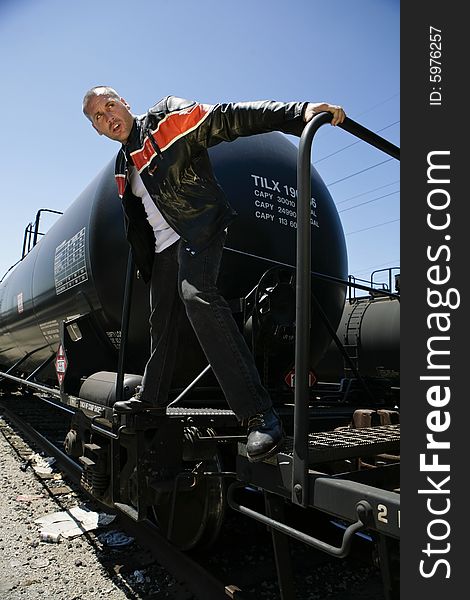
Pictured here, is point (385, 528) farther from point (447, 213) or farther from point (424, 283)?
point (447, 213)

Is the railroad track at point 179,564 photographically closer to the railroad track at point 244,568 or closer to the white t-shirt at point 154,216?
the railroad track at point 244,568

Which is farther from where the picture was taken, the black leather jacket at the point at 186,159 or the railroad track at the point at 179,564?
the railroad track at the point at 179,564

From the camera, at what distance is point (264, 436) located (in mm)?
2039

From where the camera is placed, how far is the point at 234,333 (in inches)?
89.7

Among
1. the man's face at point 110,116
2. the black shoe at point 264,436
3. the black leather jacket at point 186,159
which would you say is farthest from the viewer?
the man's face at point 110,116

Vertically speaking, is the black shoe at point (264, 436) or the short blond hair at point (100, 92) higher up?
the short blond hair at point (100, 92)

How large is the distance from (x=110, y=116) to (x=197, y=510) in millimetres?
2540

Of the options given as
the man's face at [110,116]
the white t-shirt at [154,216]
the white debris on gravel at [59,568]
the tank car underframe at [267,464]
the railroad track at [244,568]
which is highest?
the man's face at [110,116]

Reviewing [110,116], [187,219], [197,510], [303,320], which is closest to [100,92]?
[110,116]

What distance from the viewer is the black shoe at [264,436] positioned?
2.01 m

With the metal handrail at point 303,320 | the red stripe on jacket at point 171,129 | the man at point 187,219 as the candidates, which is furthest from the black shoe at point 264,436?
the red stripe on jacket at point 171,129

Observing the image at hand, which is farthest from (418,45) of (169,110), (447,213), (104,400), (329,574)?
(329,574)

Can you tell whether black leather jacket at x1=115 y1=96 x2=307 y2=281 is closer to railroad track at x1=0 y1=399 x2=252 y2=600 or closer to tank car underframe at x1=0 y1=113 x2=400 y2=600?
tank car underframe at x1=0 y1=113 x2=400 y2=600

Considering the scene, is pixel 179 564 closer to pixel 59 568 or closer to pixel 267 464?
pixel 59 568
